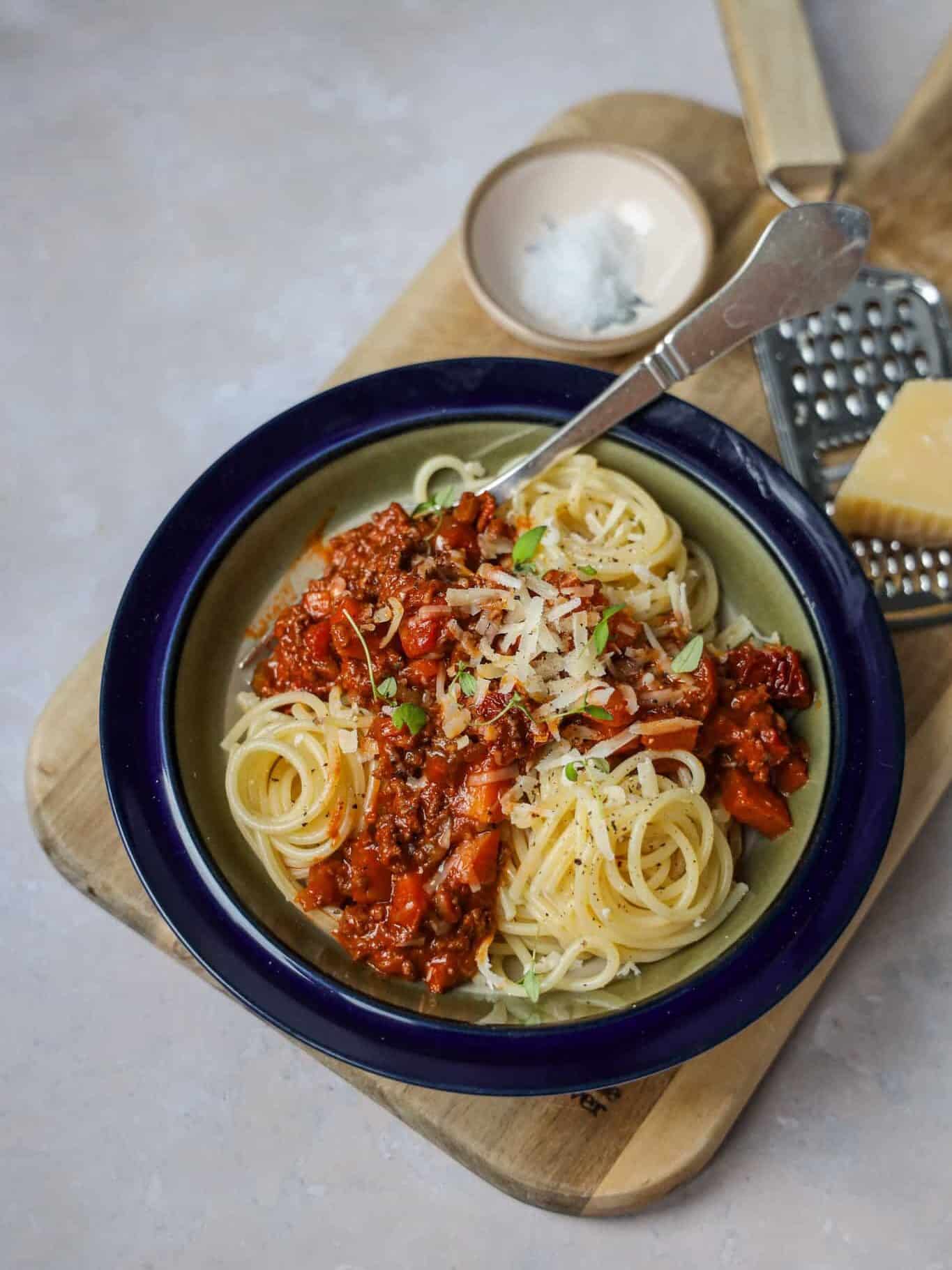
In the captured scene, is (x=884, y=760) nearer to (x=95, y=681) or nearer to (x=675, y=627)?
(x=675, y=627)

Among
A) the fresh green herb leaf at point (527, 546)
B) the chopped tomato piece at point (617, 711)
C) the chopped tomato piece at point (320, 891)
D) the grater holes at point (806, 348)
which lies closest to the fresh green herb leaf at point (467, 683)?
the chopped tomato piece at point (617, 711)

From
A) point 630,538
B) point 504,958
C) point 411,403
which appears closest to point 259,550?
point 411,403

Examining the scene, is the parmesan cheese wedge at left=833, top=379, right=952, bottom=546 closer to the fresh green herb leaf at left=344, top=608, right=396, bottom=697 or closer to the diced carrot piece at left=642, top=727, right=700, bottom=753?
the diced carrot piece at left=642, top=727, right=700, bottom=753

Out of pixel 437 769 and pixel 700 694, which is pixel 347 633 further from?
pixel 700 694

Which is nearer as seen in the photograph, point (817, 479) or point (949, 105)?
point (817, 479)

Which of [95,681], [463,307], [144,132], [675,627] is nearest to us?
[675,627]

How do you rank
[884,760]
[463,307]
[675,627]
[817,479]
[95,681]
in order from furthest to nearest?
[463,307], [817,479], [95,681], [675,627], [884,760]

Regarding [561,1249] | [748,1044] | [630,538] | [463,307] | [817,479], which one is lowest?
[561,1249]
